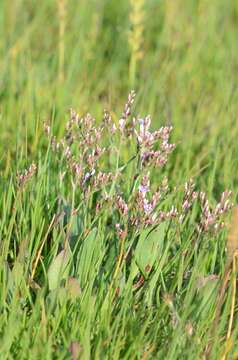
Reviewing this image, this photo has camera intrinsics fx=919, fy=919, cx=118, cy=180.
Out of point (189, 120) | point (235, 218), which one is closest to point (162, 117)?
point (189, 120)

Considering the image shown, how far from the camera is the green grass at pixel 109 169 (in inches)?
89.3

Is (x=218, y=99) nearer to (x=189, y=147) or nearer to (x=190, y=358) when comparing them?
(x=189, y=147)

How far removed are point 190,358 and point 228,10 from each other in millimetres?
3330

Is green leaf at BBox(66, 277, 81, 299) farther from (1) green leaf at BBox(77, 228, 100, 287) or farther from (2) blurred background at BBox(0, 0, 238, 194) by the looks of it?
(2) blurred background at BBox(0, 0, 238, 194)

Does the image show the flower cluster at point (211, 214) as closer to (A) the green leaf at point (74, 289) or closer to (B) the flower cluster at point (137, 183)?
(B) the flower cluster at point (137, 183)

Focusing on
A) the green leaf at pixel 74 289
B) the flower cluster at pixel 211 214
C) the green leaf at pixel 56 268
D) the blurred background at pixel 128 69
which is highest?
the blurred background at pixel 128 69

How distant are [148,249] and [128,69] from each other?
82.7 inches

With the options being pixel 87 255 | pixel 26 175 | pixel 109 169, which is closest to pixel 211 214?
pixel 87 255

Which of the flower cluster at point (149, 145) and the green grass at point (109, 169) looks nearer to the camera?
the green grass at point (109, 169)

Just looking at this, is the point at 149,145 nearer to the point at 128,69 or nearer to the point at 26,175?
the point at 26,175

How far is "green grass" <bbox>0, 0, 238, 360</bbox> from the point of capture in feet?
7.44

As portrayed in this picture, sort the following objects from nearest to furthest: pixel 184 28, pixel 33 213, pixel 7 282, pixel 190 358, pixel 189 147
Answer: pixel 190 358 → pixel 7 282 → pixel 33 213 → pixel 189 147 → pixel 184 28

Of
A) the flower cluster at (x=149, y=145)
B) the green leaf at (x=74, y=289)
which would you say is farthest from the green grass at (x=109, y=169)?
the flower cluster at (x=149, y=145)

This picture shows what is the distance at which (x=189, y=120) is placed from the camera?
148 inches
